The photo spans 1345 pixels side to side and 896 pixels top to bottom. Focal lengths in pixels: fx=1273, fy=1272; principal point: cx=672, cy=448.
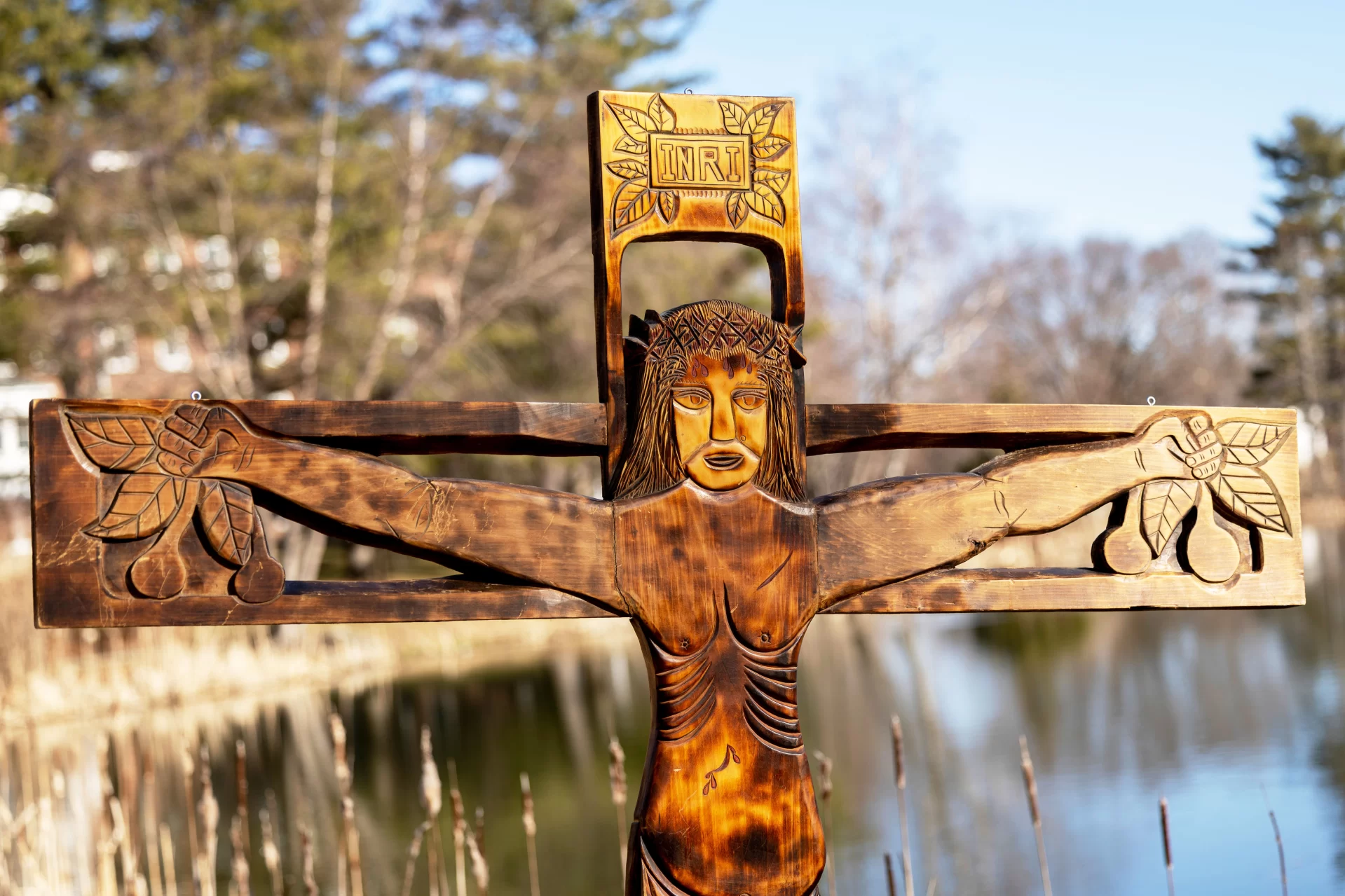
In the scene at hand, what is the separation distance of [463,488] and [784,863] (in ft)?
2.27

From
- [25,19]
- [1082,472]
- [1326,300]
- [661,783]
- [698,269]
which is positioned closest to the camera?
[661,783]

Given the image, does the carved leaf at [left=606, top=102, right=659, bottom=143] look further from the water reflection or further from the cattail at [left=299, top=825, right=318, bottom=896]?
the water reflection

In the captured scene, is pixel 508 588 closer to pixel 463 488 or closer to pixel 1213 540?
pixel 463 488

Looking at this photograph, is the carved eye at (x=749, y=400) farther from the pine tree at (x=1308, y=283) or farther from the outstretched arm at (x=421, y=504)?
the pine tree at (x=1308, y=283)

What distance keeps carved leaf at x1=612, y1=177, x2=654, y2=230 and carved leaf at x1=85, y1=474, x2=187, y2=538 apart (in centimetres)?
74

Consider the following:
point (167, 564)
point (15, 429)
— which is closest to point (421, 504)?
point (167, 564)

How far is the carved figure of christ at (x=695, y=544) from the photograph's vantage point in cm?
176

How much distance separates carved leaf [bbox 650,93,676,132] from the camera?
1944 millimetres

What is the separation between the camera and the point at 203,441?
67.6 inches

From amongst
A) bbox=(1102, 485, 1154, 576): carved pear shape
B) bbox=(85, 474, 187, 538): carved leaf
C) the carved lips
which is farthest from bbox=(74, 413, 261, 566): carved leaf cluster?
bbox=(1102, 485, 1154, 576): carved pear shape

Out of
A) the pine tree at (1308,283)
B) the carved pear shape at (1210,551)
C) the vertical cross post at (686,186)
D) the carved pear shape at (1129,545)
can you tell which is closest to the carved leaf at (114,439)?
the vertical cross post at (686,186)

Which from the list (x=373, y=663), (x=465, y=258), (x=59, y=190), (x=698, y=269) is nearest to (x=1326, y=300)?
(x=698, y=269)

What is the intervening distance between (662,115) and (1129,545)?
100 cm

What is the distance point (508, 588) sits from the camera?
1.83m
